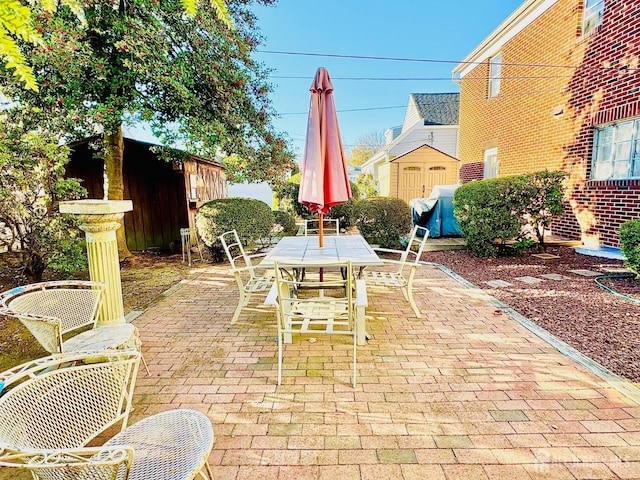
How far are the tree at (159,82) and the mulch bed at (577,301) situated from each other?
14.9 ft

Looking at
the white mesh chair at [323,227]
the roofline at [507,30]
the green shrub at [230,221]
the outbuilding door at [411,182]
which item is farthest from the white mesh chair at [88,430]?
the outbuilding door at [411,182]

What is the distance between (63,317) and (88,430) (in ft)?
4.97

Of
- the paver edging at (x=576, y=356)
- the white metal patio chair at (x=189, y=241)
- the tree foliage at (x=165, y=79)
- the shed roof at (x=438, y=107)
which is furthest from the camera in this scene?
the shed roof at (x=438, y=107)

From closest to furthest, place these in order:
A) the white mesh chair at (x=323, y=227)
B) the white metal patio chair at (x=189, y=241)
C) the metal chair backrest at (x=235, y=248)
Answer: the metal chair backrest at (x=235, y=248) < the white mesh chair at (x=323, y=227) < the white metal patio chair at (x=189, y=241)

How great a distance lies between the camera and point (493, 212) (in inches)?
252

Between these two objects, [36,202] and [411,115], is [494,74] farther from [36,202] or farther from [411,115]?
[36,202]

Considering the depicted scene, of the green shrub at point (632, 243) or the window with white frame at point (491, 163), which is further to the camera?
the window with white frame at point (491, 163)

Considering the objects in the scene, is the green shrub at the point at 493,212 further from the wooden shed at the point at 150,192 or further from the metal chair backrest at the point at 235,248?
the wooden shed at the point at 150,192

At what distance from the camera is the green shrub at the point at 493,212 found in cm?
639

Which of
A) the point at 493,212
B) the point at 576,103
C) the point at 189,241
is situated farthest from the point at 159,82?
the point at 576,103

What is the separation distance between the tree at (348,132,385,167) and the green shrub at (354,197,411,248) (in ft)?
91.0

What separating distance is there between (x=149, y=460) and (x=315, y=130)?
322cm

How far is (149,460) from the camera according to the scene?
1.39 metres

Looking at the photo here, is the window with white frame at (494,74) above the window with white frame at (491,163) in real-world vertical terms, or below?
above
